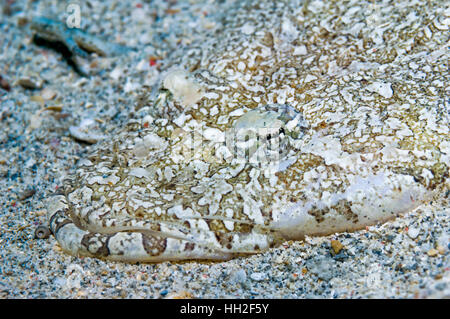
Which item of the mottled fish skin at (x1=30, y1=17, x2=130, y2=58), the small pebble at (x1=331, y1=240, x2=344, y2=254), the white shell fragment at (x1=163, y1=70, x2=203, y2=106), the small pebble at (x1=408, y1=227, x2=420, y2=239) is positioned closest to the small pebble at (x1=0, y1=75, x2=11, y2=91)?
the mottled fish skin at (x1=30, y1=17, x2=130, y2=58)

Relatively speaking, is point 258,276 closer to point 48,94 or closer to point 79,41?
point 48,94

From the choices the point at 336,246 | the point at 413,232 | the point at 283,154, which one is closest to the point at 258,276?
the point at 336,246

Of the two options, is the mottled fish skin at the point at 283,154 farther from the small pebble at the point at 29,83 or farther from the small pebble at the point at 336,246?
the small pebble at the point at 29,83

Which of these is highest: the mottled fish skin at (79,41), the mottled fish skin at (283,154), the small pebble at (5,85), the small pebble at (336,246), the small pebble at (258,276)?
the mottled fish skin at (79,41)

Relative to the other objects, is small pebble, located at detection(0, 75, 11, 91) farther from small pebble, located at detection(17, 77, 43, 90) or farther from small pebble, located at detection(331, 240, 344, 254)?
small pebble, located at detection(331, 240, 344, 254)

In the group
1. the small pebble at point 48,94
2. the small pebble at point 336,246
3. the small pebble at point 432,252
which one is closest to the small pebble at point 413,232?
the small pebble at point 432,252
